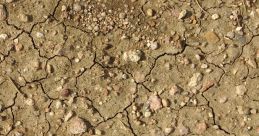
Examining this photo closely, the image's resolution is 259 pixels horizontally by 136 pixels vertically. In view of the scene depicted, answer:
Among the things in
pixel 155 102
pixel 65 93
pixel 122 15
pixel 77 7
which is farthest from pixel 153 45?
pixel 65 93

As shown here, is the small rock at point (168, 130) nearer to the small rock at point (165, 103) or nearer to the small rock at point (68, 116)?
the small rock at point (165, 103)

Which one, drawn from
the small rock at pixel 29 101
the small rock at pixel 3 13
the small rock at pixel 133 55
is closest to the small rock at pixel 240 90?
the small rock at pixel 133 55

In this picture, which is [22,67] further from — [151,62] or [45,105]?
[151,62]

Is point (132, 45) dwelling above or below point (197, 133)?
above

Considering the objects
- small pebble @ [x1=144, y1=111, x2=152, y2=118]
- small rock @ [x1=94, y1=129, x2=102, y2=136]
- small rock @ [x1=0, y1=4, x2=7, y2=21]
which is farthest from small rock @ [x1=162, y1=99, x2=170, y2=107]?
small rock @ [x1=0, y1=4, x2=7, y2=21]

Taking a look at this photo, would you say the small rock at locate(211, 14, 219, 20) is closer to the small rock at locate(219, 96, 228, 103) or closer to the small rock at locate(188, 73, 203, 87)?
the small rock at locate(188, 73, 203, 87)

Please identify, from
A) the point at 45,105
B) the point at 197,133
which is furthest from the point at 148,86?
the point at 45,105
